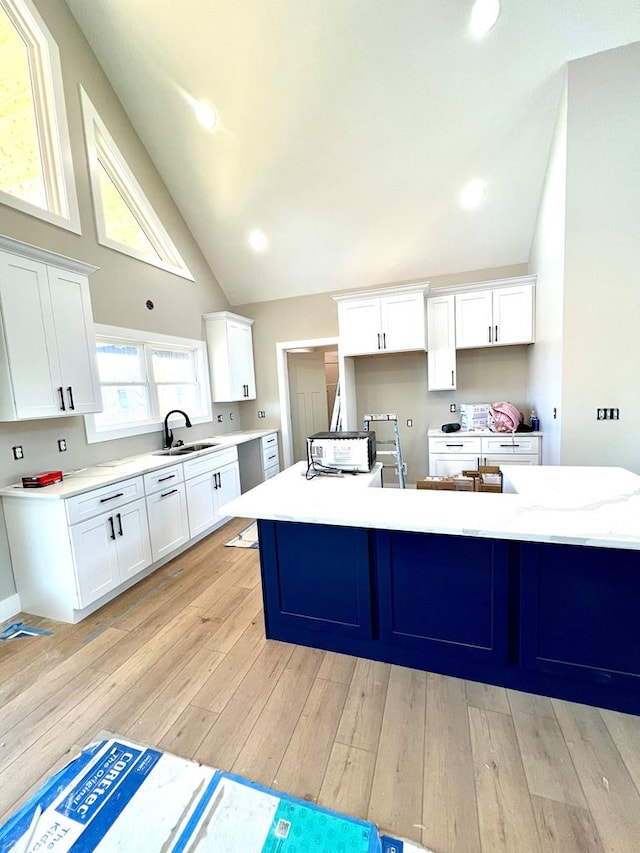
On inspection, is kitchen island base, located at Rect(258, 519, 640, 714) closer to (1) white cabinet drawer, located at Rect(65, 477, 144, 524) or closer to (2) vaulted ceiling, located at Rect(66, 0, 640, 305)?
(1) white cabinet drawer, located at Rect(65, 477, 144, 524)

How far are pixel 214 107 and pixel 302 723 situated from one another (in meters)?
4.67

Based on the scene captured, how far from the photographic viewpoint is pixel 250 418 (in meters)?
5.46

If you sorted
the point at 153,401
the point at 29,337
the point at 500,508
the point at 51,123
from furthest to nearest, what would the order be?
the point at 153,401
the point at 51,123
the point at 29,337
the point at 500,508

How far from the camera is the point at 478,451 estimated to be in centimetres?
411

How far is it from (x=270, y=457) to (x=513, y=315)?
3.50m

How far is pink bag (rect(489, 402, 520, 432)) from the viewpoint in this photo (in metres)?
3.98

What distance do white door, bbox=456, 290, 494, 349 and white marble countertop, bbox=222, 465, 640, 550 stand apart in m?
2.33

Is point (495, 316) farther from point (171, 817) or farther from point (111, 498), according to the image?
point (171, 817)

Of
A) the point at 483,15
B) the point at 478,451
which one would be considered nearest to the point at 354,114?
the point at 483,15

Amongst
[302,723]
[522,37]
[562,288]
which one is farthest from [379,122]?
[302,723]

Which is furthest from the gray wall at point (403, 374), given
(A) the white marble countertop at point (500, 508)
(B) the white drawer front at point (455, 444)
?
(A) the white marble countertop at point (500, 508)

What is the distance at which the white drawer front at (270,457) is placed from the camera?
4.94 m

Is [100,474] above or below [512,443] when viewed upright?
above

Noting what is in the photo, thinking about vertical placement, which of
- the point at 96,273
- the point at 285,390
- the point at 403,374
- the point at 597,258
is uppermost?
the point at 96,273
